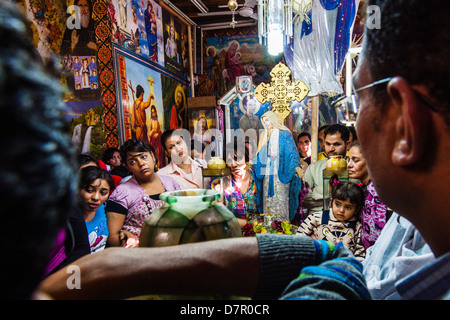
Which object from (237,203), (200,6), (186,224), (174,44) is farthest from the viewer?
(200,6)

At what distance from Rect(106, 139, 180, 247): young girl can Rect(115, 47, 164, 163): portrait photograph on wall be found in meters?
2.70

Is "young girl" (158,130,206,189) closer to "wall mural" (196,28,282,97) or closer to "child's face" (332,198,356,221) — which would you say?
"child's face" (332,198,356,221)

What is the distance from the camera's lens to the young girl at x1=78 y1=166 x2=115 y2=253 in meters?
2.09

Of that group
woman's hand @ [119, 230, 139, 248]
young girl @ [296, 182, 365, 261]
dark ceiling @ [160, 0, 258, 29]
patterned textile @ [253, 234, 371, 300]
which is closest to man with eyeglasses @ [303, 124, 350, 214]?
young girl @ [296, 182, 365, 261]

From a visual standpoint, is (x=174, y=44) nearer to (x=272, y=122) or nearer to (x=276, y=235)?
(x=272, y=122)

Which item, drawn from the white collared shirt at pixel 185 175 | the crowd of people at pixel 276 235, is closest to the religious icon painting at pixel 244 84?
the white collared shirt at pixel 185 175

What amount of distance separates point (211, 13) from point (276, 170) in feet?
21.4

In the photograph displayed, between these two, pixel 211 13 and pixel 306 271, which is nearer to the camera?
pixel 306 271

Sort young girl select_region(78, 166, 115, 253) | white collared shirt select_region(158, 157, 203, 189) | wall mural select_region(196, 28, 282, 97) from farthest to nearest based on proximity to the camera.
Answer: wall mural select_region(196, 28, 282, 97) < white collared shirt select_region(158, 157, 203, 189) < young girl select_region(78, 166, 115, 253)

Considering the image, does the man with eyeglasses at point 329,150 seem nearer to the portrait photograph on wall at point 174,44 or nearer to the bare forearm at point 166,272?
the bare forearm at point 166,272

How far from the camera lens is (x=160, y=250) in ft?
1.84

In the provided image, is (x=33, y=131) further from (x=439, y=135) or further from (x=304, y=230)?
(x=304, y=230)

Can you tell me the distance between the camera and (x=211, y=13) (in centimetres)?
840

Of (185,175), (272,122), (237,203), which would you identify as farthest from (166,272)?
(272,122)
